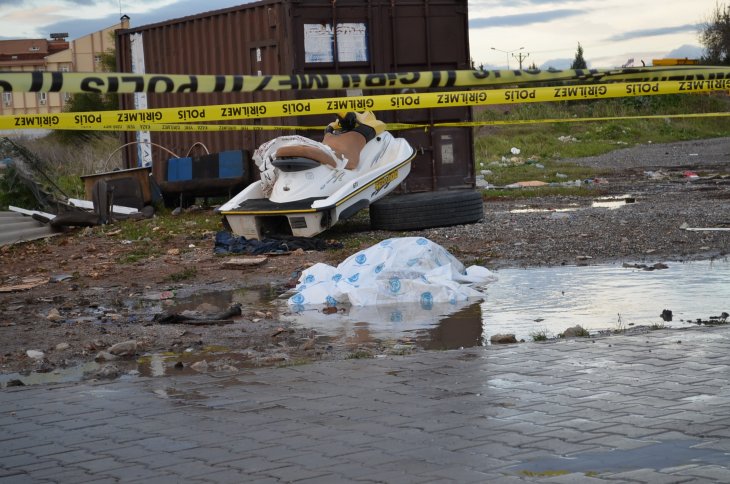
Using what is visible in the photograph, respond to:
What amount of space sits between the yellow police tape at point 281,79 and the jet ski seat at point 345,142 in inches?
121

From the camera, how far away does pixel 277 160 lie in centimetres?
1372

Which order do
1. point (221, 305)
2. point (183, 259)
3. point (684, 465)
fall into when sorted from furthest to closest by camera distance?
point (183, 259)
point (221, 305)
point (684, 465)

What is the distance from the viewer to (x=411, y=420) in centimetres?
545

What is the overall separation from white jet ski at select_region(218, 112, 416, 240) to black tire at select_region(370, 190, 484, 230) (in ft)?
1.01

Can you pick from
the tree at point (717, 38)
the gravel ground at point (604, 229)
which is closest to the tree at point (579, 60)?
the tree at point (717, 38)

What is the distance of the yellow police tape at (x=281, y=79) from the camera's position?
844 cm

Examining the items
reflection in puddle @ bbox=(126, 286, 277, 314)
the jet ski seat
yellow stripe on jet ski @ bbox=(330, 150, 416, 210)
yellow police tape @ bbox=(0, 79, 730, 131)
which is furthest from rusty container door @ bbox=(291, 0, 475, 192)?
reflection in puddle @ bbox=(126, 286, 277, 314)

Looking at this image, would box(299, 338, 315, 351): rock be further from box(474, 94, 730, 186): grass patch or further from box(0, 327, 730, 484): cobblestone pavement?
box(474, 94, 730, 186): grass patch

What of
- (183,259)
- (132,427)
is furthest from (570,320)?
(183,259)

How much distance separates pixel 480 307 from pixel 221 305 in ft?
8.03

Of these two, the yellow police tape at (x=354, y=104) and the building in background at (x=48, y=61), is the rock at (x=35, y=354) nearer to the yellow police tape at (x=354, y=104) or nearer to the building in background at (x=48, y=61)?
the yellow police tape at (x=354, y=104)

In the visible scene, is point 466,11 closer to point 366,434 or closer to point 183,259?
point 183,259

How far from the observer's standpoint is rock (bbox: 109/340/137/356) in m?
7.59

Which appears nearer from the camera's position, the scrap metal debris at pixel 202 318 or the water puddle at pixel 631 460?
the water puddle at pixel 631 460
